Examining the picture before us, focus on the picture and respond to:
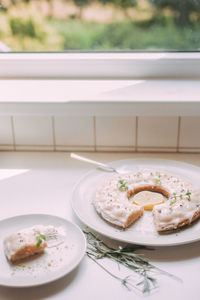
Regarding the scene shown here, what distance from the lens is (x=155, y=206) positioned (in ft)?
2.80

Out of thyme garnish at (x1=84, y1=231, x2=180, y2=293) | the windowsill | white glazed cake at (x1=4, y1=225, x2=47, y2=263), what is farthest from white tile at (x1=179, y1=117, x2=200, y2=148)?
white glazed cake at (x1=4, y1=225, x2=47, y2=263)

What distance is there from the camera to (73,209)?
34.5 inches

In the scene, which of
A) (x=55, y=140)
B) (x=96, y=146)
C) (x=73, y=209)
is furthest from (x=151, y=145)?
(x=73, y=209)

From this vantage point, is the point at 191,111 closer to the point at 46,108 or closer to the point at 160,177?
the point at 160,177

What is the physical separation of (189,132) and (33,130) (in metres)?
0.55

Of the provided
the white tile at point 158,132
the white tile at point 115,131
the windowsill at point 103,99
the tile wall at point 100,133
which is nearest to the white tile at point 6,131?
the tile wall at point 100,133

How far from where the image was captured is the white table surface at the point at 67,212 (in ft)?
2.19

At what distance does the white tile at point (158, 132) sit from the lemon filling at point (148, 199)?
34cm

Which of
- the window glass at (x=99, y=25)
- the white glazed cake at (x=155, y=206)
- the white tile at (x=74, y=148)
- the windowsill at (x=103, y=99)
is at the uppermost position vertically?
the window glass at (x=99, y=25)

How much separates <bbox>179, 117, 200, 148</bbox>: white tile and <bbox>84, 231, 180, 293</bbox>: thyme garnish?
1.80ft

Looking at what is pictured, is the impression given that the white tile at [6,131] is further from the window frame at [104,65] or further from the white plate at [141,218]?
the white plate at [141,218]

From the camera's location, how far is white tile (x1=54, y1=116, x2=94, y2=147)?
1.24m

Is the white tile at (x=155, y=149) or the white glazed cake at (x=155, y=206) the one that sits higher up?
the white glazed cake at (x=155, y=206)

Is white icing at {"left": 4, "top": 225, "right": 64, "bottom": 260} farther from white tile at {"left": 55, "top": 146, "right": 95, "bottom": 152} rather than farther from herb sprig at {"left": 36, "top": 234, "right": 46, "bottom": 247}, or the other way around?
white tile at {"left": 55, "top": 146, "right": 95, "bottom": 152}
